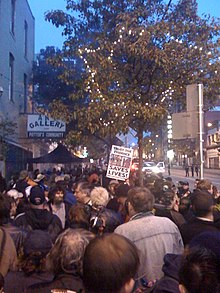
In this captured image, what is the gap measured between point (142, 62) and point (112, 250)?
1309 cm

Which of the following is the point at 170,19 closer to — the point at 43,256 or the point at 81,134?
the point at 81,134

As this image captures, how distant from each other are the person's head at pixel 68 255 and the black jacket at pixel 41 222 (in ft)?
6.44

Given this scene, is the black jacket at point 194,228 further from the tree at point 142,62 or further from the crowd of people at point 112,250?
the tree at point 142,62

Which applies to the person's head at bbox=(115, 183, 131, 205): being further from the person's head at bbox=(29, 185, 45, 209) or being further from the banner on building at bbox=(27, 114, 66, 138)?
the banner on building at bbox=(27, 114, 66, 138)

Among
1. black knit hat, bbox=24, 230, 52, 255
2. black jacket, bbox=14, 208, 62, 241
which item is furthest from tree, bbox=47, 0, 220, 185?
black knit hat, bbox=24, 230, 52, 255

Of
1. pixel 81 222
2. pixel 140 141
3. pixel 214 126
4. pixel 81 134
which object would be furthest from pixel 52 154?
pixel 214 126

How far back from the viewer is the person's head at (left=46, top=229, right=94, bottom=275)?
323 centimetres

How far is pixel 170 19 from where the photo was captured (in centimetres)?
1555

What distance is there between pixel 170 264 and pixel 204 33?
13664mm

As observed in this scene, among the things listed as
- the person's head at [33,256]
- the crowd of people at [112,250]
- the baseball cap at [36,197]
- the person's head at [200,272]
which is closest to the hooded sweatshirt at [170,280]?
the crowd of people at [112,250]

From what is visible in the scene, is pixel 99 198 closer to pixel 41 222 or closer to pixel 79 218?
pixel 41 222

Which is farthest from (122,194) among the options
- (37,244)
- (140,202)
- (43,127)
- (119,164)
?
(43,127)

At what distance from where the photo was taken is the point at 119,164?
1236 cm

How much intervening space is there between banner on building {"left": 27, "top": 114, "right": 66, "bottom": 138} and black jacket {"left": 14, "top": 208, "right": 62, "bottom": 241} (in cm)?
1680
